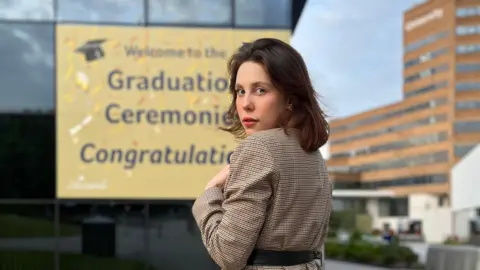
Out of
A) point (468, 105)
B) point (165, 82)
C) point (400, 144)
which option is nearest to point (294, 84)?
point (165, 82)

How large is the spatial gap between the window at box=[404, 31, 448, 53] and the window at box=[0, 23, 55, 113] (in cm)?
7314

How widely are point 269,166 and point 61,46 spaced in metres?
7.61

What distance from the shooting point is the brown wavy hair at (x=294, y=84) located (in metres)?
1.55

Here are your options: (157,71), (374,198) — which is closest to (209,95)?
(157,71)

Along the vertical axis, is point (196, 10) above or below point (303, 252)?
above

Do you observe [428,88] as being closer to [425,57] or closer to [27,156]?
[425,57]

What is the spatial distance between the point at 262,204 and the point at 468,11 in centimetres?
7609

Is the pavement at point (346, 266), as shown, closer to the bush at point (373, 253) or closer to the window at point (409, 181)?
the bush at point (373, 253)

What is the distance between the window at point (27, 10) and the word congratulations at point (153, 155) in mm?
1977

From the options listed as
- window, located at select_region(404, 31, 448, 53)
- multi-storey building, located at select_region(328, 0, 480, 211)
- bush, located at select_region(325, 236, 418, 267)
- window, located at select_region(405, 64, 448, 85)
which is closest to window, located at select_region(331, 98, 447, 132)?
multi-storey building, located at select_region(328, 0, 480, 211)

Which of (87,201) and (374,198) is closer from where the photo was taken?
(87,201)

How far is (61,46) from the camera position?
27.9ft

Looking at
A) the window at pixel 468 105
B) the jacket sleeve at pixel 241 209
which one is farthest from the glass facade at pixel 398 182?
the jacket sleeve at pixel 241 209

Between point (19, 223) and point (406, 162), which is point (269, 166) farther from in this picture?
point (406, 162)
